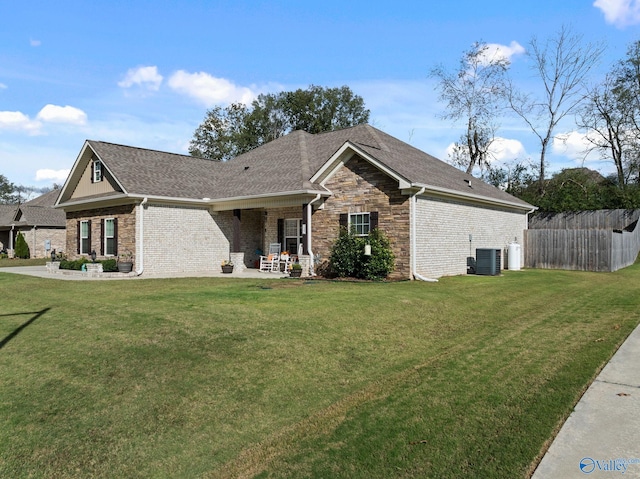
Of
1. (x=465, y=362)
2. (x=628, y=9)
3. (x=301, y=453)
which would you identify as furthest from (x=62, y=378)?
(x=628, y=9)

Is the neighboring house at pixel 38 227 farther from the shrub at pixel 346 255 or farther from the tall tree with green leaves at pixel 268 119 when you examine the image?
the shrub at pixel 346 255

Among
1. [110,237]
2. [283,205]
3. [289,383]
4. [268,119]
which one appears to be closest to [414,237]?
[283,205]

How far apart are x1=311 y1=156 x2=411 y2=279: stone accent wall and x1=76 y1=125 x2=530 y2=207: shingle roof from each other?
607 mm

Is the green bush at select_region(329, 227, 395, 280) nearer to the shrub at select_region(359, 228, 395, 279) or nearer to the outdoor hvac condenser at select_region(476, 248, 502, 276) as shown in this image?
Result: the shrub at select_region(359, 228, 395, 279)

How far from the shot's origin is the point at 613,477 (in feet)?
10.9

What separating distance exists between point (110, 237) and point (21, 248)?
1885 centimetres

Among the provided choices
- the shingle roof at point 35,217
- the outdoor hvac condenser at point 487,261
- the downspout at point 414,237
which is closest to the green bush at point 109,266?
the downspout at point 414,237

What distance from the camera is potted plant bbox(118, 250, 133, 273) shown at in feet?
57.4

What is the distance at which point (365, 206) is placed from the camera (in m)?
15.7

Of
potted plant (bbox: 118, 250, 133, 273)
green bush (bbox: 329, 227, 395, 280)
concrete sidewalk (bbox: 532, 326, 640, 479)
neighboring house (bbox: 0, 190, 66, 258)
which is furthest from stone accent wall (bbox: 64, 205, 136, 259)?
concrete sidewalk (bbox: 532, 326, 640, 479)

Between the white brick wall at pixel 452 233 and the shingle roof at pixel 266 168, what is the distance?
2.33 ft

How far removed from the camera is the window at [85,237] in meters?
21.0

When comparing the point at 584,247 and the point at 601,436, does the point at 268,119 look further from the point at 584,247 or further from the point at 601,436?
the point at 601,436

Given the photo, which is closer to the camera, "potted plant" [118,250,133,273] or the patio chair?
"potted plant" [118,250,133,273]
